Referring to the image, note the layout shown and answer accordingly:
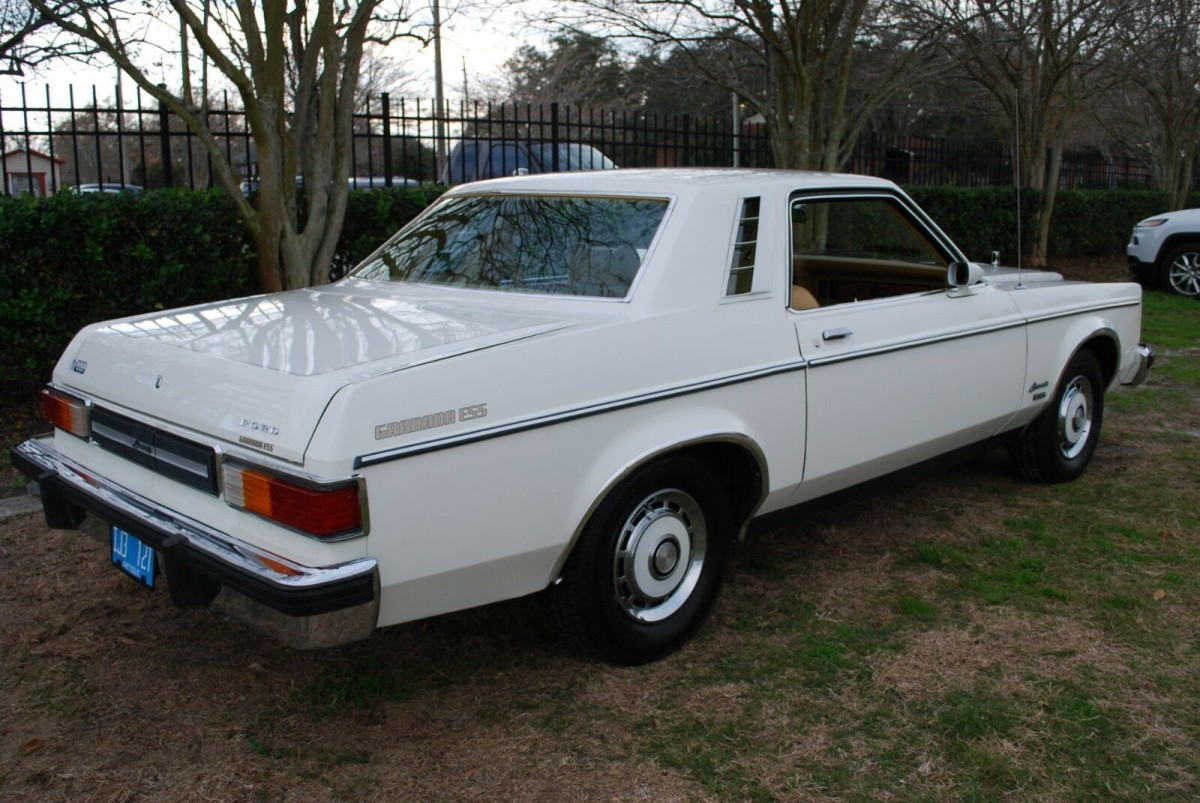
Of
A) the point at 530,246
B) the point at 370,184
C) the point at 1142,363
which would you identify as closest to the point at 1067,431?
the point at 1142,363

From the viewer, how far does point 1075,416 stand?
5730 millimetres

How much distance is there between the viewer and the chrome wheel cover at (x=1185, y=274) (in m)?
13.7

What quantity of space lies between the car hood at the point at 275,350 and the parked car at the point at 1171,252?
1253cm

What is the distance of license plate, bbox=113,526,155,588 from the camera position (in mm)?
3312

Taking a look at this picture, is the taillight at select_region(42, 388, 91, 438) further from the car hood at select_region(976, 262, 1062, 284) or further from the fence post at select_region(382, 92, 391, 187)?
the fence post at select_region(382, 92, 391, 187)

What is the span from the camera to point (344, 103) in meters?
7.65

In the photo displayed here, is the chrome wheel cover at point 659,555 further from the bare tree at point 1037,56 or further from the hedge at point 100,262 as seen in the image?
the bare tree at point 1037,56

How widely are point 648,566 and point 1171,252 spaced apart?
12706 mm

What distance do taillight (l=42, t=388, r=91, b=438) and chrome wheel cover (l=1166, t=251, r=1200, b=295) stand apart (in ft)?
44.6

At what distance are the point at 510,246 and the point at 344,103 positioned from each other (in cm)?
406

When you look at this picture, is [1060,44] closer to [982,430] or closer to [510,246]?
[982,430]

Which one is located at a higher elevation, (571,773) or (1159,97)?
(1159,97)

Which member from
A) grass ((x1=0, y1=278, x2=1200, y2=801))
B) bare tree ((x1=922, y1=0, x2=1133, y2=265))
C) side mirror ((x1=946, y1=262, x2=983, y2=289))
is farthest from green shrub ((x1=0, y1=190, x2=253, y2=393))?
bare tree ((x1=922, y1=0, x2=1133, y2=265))

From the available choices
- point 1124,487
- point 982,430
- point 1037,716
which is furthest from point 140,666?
point 1124,487
